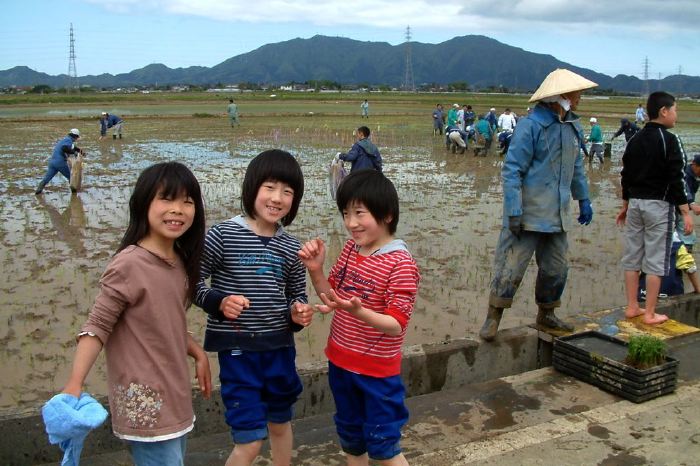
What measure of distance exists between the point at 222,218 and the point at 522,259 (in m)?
6.64

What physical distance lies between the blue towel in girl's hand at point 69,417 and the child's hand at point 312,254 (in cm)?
99

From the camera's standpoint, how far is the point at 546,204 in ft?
14.3

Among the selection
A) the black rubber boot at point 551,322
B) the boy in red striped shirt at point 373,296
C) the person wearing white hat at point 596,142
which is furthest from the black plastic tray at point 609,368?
the person wearing white hat at point 596,142

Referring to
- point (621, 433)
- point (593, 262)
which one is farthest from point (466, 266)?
point (621, 433)

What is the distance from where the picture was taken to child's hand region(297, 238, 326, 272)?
265cm

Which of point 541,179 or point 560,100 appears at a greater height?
point 560,100

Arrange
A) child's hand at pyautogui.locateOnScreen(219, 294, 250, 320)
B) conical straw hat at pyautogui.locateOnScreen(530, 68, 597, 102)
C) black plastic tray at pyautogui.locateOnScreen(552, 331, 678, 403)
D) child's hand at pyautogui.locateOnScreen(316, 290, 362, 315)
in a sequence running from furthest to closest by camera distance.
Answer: conical straw hat at pyautogui.locateOnScreen(530, 68, 597, 102) → black plastic tray at pyautogui.locateOnScreen(552, 331, 678, 403) → child's hand at pyautogui.locateOnScreen(219, 294, 250, 320) → child's hand at pyautogui.locateOnScreen(316, 290, 362, 315)

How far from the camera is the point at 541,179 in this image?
14.4ft

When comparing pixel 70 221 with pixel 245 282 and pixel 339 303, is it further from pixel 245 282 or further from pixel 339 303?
pixel 339 303

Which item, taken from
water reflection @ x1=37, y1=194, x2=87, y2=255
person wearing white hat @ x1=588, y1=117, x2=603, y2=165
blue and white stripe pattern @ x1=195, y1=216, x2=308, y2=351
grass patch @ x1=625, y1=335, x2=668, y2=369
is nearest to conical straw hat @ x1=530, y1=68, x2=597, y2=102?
grass patch @ x1=625, y1=335, x2=668, y2=369

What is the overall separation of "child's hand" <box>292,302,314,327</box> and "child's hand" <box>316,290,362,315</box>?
0.20 m

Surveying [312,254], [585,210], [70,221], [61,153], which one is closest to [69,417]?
[312,254]

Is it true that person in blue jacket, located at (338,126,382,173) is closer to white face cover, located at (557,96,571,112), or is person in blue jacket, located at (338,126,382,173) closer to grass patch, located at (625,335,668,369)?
white face cover, located at (557,96,571,112)

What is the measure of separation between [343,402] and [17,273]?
572 cm
